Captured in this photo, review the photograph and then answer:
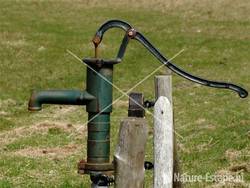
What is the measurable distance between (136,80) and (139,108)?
24.0m

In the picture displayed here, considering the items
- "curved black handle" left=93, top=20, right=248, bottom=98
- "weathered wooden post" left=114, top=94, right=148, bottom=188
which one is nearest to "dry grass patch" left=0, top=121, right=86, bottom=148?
"curved black handle" left=93, top=20, right=248, bottom=98

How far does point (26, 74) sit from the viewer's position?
32.4m

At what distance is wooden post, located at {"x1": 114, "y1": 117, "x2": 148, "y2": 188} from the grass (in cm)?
600

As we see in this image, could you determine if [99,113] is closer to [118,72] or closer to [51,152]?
[51,152]

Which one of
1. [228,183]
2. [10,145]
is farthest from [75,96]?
[10,145]

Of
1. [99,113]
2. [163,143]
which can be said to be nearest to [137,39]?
[99,113]

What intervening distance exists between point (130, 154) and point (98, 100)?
2.47 ft

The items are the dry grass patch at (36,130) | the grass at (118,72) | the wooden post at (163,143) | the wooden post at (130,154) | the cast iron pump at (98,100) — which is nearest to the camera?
the wooden post at (130,154)

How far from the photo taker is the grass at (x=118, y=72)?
15.4 m

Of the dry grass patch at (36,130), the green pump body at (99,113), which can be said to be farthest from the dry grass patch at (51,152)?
the green pump body at (99,113)

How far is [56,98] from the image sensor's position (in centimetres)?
707

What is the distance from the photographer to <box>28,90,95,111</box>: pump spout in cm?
701

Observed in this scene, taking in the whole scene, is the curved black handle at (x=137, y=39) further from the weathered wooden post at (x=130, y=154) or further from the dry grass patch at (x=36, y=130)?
the dry grass patch at (x=36, y=130)

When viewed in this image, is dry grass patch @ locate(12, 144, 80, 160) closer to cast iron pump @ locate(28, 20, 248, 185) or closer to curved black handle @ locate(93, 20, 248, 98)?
cast iron pump @ locate(28, 20, 248, 185)
